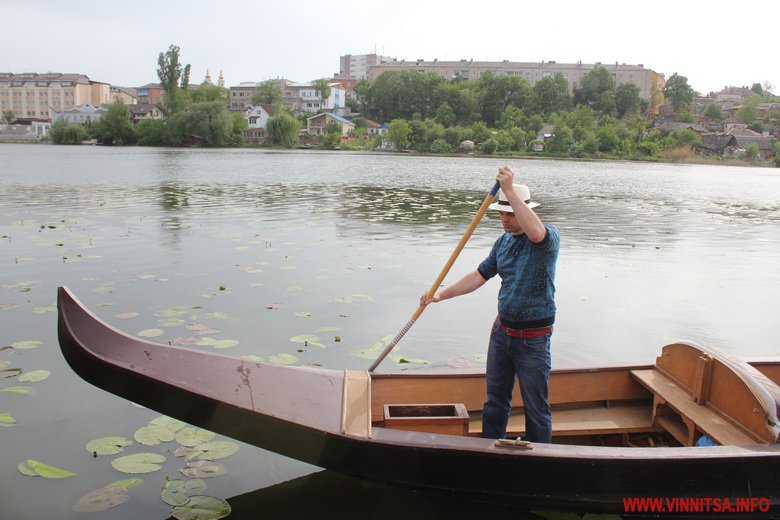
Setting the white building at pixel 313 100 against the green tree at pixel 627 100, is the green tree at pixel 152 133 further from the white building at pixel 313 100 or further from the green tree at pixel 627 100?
the green tree at pixel 627 100

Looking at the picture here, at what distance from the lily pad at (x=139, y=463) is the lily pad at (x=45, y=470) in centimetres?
30

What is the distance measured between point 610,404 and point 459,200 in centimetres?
1857

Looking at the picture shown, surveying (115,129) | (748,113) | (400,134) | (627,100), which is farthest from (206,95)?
(748,113)

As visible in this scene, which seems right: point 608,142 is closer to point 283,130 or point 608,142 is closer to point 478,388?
point 283,130

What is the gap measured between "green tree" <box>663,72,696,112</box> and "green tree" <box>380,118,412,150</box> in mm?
77834

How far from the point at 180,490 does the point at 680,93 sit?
15828 cm

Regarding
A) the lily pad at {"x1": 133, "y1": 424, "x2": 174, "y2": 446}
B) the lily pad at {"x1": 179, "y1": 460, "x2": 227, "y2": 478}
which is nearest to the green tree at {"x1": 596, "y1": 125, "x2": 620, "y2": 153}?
the lily pad at {"x1": 133, "y1": 424, "x2": 174, "y2": 446}

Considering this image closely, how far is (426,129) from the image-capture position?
9812 cm

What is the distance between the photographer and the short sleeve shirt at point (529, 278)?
3.75 metres

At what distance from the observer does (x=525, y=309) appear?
12.6 feet

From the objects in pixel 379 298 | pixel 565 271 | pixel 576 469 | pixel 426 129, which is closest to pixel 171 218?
pixel 379 298

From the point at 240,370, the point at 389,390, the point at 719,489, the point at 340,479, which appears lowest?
the point at 340,479

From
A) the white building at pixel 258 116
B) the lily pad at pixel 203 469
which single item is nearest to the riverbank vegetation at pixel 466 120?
the white building at pixel 258 116

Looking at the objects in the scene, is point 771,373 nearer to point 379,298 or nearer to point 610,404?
point 610,404
